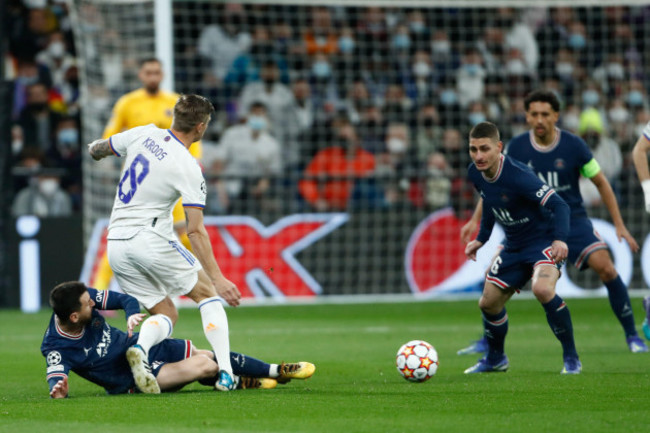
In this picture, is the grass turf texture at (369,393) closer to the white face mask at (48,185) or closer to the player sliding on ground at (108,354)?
the player sliding on ground at (108,354)

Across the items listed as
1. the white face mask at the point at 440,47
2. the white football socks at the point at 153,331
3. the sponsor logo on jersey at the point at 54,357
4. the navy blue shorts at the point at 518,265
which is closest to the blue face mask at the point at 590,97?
the white face mask at the point at 440,47

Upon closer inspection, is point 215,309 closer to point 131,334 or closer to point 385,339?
point 131,334

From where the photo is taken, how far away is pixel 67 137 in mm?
15234

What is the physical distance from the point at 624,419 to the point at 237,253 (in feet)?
29.5

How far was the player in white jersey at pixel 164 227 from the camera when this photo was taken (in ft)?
21.4

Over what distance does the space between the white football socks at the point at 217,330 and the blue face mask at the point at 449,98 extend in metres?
10.2

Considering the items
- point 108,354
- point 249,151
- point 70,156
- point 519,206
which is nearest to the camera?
point 108,354

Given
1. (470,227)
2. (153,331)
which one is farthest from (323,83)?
(153,331)

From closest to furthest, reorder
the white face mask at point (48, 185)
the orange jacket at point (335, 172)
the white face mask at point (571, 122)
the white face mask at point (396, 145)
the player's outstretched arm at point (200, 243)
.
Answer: the player's outstretched arm at point (200, 243), the white face mask at point (48, 185), the orange jacket at point (335, 172), the white face mask at point (396, 145), the white face mask at point (571, 122)

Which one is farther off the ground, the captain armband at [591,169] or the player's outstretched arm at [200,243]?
the captain armband at [591,169]

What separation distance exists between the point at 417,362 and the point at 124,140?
88.9 inches

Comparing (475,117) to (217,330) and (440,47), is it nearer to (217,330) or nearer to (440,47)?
(440,47)

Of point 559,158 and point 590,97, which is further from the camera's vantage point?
point 590,97

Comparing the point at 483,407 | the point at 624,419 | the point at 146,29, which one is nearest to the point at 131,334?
the point at 483,407
